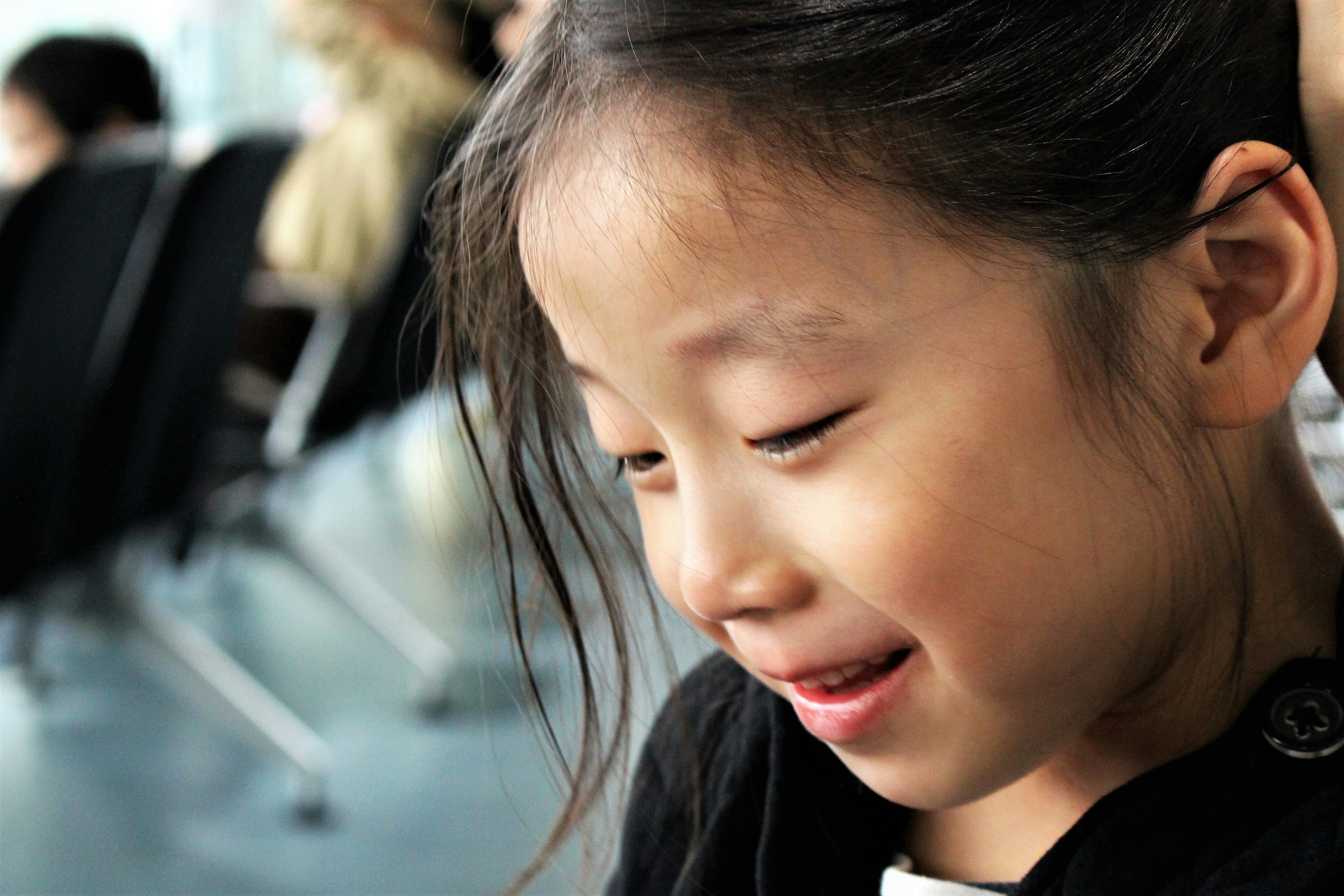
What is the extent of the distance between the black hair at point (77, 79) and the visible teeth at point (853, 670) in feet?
10.0

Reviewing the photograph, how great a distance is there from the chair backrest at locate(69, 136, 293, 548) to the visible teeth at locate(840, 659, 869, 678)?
1.69 metres

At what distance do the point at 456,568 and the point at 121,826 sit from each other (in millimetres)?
1048

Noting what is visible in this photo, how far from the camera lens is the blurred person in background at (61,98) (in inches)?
122

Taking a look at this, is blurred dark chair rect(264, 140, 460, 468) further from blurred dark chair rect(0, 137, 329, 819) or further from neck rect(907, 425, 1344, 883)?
neck rect(907, 425, 1344, 883)

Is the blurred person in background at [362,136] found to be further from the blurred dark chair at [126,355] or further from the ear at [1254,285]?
the ear at [1254,285]

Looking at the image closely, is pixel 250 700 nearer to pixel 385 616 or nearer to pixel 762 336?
pixel 385 616

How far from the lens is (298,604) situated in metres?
2.79

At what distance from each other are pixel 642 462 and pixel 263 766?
1.71m

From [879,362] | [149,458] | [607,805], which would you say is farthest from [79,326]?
[879,362]

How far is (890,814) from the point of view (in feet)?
2.21

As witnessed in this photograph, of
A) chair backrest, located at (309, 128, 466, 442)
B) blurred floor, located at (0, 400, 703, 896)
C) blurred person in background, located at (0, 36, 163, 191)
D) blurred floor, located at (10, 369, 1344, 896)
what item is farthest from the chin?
blurred person in background, located at (0, 36, 163, 191)

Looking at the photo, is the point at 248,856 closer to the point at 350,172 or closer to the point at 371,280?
the point at 371,280

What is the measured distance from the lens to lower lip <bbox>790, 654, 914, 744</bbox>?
1.73 ft

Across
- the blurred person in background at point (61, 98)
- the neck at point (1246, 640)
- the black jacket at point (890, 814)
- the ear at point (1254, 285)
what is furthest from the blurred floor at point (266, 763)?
the blurred person in background at point (61, 98)
